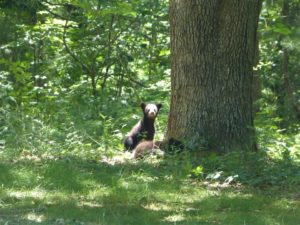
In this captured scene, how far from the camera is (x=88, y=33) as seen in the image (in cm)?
1862

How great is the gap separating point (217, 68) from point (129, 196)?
3.47m

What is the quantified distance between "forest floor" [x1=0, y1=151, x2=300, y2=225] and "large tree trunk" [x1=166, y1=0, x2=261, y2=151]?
106 centimetres

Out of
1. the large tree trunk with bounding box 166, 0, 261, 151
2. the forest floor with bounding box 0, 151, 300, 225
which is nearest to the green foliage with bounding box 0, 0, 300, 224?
the forest floor with bounding box 0, 151, 300, 225

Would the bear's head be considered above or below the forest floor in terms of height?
below

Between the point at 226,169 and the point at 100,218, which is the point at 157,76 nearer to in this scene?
the point at 226,169

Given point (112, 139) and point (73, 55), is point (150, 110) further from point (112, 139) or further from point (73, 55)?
point (73, 55)

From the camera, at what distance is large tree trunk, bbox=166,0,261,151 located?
10570 mm

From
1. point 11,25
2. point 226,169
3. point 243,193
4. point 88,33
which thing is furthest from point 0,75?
point 243,193

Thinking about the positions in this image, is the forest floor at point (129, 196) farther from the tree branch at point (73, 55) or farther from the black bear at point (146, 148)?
the tree branch at point (73, 55)

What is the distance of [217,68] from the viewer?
10.6m

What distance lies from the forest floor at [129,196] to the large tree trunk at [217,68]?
41.6 inches

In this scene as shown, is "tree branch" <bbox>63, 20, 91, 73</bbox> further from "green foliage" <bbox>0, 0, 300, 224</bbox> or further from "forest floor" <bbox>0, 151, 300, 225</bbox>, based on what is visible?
"forest floor" <bbox>0, 151, 300, 225</bbox>

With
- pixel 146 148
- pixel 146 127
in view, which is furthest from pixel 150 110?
pixel 146 148

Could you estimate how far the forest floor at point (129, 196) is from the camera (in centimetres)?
693
